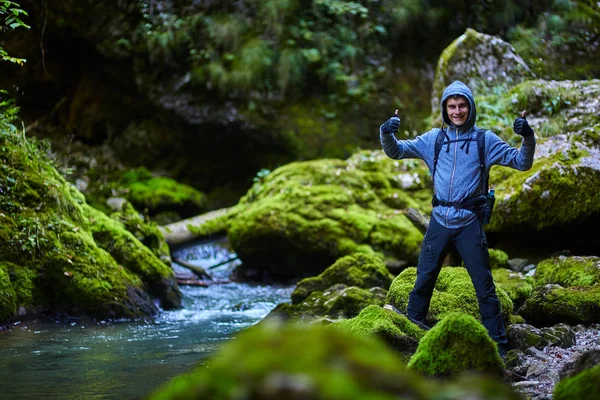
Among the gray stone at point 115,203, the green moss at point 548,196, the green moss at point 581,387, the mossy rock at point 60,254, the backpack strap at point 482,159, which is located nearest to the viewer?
the green moss at point 581,387

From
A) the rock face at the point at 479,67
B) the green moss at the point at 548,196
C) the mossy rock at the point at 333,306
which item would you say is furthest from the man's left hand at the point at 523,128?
the rock face at the point at 479,67

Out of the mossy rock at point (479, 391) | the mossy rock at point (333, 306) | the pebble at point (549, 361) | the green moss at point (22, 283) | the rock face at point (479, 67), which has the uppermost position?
the rock face at point (479, 67)

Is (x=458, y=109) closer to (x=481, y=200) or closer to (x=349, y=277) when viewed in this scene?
(x=481, y=200)

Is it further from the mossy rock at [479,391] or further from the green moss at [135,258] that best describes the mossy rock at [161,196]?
the mossy rock at [479,391]

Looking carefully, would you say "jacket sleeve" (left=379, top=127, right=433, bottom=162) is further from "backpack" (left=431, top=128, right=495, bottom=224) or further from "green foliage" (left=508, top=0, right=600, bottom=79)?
"green foliage" (left=508, top=0, right=600, bottom=79)

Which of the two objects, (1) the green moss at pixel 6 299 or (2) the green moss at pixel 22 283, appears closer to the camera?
(1) the green moss at pixel 6 299

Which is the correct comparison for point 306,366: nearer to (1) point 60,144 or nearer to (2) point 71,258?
(2) point 71,258

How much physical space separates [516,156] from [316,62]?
1270 centimetres

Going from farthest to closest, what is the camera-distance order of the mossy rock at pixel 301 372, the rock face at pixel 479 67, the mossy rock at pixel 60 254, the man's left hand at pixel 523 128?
the rock face at pixel 479 67
the mossy rock at pixel 60 254
the man's left hand at pixel 523 128
the mossy rock at pixel 301 372

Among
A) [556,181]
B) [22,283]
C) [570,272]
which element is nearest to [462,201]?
[570,272]

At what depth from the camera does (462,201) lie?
481 cm

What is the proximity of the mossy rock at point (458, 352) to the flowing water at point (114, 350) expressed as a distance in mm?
2003

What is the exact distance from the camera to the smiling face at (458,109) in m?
4.89

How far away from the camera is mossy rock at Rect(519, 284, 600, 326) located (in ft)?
17.7
